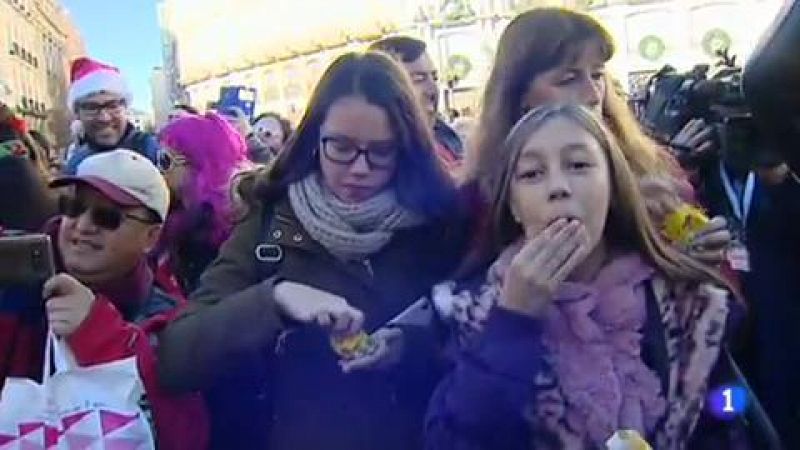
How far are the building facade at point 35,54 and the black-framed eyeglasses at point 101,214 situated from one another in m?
46.5

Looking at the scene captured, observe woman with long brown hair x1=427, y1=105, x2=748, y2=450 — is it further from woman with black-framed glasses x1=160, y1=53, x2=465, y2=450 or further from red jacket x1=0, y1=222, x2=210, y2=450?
red jacket x1=0, y1=222, x2=210, y2=450

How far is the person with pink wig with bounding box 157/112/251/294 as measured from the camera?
3814mm

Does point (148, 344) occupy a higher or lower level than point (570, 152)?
lower

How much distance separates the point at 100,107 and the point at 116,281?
2.78 m

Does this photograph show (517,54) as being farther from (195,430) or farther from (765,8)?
(765,8)

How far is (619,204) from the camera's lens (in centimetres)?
210

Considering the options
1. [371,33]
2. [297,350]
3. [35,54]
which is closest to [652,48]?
[371,33]

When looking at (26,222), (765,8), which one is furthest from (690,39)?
(26,222)

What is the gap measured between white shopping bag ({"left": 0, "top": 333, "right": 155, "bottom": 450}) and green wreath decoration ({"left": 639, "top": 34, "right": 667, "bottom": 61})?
129 feet

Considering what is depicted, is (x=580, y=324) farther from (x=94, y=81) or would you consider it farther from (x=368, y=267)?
(x=94, y=81)

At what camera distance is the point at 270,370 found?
93.9 inches

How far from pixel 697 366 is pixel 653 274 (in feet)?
0.63

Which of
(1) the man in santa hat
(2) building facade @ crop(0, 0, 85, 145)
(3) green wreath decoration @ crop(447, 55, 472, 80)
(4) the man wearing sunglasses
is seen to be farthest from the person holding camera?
(2) building facade @ crop(0, 0, 85, 145)

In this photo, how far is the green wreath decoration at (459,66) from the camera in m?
42.8
